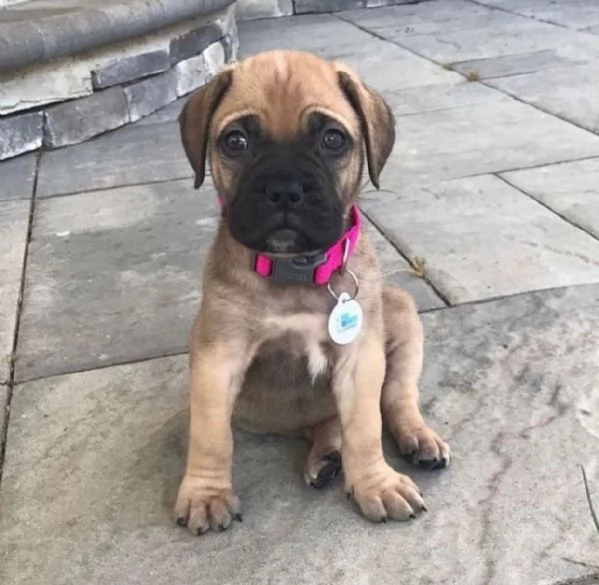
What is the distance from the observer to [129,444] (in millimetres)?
3254

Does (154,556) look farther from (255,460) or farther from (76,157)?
(76,157)

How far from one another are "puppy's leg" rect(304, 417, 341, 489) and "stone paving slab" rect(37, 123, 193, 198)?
10.4ft

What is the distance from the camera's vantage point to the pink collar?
109 inches

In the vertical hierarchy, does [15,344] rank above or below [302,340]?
below

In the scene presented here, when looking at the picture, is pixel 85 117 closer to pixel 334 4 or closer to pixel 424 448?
pixel 424 448

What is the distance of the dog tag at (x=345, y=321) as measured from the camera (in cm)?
278

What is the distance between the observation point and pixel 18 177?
20.1ft

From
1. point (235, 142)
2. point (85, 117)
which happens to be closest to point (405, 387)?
point (235, 142)

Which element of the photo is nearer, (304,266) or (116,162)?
(304,266)

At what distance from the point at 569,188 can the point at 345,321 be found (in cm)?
291

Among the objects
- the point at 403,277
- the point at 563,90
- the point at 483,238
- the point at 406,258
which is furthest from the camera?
the point at 563,90

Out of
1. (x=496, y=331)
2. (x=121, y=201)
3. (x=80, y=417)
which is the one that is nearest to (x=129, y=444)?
(x=80, y=417)

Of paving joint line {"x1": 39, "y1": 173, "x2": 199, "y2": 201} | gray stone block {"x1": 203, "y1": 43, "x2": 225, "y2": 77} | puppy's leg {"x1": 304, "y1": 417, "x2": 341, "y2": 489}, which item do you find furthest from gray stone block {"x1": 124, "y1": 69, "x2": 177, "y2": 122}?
puppy's leg {"x1": 304, "y1": 417, "x2": 341, "y2": 489}

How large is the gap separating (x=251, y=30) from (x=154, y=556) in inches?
341
